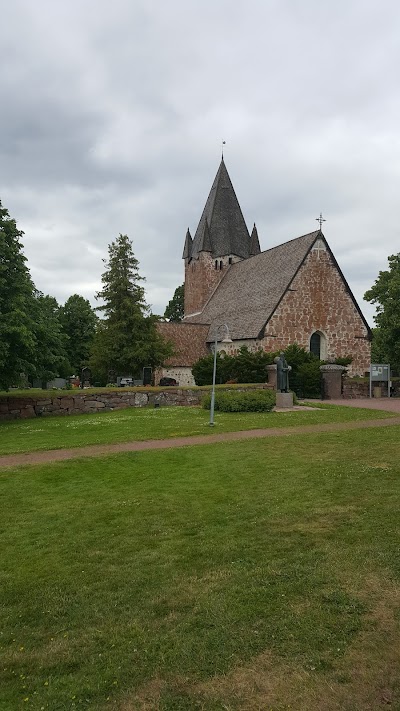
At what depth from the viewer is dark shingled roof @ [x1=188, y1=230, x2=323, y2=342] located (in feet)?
110

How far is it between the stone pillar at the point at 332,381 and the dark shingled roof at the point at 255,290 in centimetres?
625

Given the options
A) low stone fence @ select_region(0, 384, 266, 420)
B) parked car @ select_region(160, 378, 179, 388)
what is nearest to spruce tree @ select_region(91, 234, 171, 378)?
parked car @ select_region(160, 378, 179, 388)

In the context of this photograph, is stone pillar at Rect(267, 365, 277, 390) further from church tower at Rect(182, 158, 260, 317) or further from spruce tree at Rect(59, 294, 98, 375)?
spruce tree at Rect(59, 294, 98, 375)

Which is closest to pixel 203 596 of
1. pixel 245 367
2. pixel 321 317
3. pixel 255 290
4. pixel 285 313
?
pixel 245 367

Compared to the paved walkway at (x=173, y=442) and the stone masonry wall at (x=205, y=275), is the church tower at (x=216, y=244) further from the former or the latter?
the paved walkway at (x=173, y=442)

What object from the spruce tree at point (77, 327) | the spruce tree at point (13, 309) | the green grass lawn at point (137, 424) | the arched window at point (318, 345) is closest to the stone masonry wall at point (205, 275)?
the spruce tree at point (77, 327)

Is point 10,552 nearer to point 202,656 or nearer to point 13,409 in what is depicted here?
point 202,656

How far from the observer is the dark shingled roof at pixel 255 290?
33594 mm

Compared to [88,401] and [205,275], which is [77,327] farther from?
[88,401]

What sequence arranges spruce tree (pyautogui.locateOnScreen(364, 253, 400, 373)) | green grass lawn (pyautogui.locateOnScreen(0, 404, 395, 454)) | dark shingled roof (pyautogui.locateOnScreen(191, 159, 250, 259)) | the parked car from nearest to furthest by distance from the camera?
1. green grass lawn (pyautogui.locateOnScreen(0, 404, 395, 454))
2. spruce tree (pyautogui.locateOnScreen(364, 253, 400, 373))
3. the parked car
4. dark shingled roof (pyautogui.locateOnScreen(191, 159, 250, 259))

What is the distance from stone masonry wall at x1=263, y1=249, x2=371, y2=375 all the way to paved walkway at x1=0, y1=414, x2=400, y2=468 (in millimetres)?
17199

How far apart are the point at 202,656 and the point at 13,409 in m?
18.1

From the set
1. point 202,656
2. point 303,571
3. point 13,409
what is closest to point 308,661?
point 202,656

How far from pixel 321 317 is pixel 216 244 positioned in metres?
19.1
